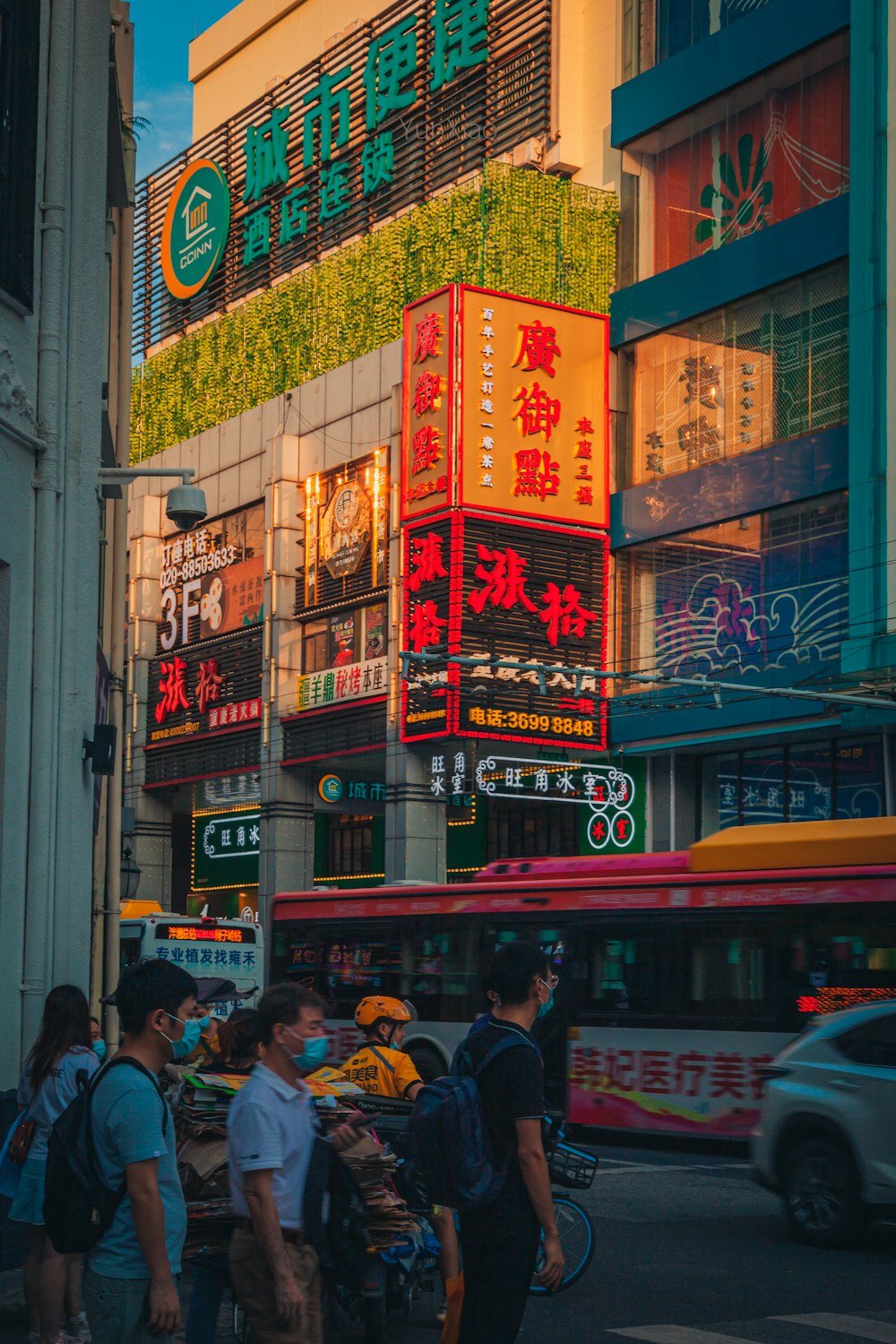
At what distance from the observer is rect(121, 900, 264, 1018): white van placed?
89.8 feet

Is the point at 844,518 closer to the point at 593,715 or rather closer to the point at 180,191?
the point at 593,715

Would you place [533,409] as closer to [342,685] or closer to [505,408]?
[505,408]

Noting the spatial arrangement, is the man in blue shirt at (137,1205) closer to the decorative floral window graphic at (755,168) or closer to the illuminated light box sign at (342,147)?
the decorative floral window graphic at (755,168)

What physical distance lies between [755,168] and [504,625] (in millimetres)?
10467

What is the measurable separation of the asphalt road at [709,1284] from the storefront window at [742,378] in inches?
792

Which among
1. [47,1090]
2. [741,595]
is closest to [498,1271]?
[47,1090]

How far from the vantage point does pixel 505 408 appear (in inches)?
1407

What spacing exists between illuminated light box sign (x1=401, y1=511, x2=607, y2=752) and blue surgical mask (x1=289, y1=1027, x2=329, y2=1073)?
27.6 m

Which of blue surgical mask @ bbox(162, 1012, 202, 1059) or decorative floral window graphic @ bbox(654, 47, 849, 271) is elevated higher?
decorative floral window graphic @ bbox(654, 47, 849, 271)

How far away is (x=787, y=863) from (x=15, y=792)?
9737 millimetres

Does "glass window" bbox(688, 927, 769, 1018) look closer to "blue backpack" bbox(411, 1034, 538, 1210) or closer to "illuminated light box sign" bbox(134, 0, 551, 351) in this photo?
"blue backpack" bbox(411, 1034, 538, 1210)

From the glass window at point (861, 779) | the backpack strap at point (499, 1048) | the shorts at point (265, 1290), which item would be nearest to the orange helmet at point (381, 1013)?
the backpack strap at point (499, 1048)

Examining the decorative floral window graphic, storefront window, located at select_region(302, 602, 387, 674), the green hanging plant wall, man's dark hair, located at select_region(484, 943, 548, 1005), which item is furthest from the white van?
man's dark hair, located at select_region(484, 943, 548, 1005)

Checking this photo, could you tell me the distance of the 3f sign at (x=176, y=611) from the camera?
158 feet
